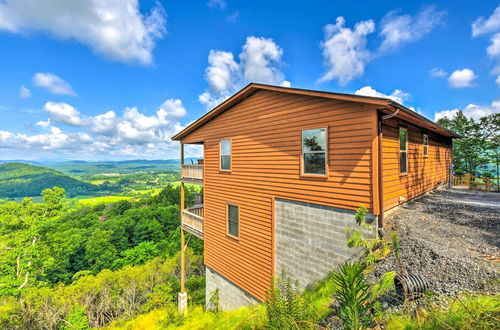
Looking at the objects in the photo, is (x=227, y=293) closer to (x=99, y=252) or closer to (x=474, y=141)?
(x=474, y=141)

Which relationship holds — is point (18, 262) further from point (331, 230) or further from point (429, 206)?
point (429, 206)

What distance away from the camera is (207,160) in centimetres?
1015

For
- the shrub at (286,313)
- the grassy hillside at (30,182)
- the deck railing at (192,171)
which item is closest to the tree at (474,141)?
the deck railing at (192,171)

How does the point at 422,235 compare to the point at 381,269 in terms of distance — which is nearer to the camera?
the point at 381,269

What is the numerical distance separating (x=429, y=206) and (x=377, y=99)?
5.65 meters

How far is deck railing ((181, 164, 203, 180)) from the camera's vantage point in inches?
424

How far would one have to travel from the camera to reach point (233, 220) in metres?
8.77

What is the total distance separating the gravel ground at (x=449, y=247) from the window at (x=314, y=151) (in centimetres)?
239

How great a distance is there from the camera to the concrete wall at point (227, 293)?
8.22 metres

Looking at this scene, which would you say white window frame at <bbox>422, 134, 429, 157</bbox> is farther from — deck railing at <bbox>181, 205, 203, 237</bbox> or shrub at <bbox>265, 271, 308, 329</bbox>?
deck railing at <bbox>181, 205, 203, 237</bbox>

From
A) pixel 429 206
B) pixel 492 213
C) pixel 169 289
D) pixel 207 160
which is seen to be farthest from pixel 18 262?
pixel 492 213

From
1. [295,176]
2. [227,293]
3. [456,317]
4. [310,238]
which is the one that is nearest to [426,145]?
[295,176]

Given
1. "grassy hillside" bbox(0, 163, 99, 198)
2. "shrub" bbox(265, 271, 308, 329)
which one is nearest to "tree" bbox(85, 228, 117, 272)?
"shrub" bbox(265, 271, 308, 329)

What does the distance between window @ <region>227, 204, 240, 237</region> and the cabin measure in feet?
0.14
